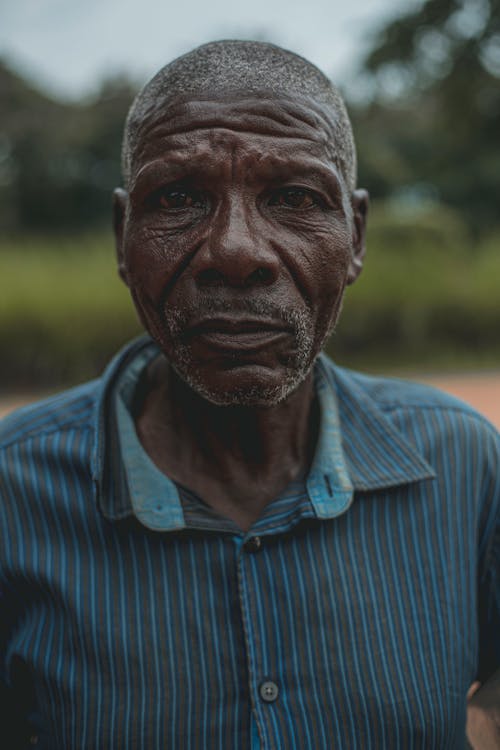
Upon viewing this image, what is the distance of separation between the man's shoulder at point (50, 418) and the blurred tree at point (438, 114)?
1387cm

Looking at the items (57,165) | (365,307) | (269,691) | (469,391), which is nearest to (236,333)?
(269,691)

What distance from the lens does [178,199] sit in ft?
4.62

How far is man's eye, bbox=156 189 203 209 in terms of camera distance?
1.40 meters

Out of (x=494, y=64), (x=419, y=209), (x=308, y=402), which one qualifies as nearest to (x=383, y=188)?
(x=494, y=64)

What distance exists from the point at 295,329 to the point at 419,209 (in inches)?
400

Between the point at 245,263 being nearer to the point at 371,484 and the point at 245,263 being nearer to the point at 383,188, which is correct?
the point at 371,484

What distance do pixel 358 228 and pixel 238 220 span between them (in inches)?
15.4

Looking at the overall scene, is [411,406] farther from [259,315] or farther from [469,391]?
[469,391]

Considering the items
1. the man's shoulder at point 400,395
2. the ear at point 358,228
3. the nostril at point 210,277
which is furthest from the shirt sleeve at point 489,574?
the nostril at point 210,277

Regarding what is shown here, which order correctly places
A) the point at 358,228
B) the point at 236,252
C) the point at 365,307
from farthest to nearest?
the point at 365,307 < the point at 358,228 < the point at 236,252

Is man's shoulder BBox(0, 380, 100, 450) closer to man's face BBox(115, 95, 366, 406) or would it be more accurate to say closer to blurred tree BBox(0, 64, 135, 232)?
man's face BBox(115, 95, 366, 406)

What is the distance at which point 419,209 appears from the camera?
434 inches

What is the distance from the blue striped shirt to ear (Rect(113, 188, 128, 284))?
0.26 metres

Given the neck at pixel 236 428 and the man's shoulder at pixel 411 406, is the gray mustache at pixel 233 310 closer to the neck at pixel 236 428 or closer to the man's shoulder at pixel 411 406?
the neck at pixel 236 428
